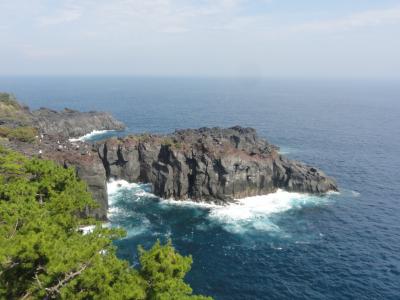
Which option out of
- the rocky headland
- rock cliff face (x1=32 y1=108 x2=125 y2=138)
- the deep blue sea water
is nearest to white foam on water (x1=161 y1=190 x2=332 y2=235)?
the deep blue sea water

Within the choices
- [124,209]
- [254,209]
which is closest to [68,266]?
[124,209]

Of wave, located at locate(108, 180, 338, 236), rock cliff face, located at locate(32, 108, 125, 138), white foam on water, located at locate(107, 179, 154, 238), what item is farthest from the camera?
rock cliff face, located at locate(32, 108, 125, 138)

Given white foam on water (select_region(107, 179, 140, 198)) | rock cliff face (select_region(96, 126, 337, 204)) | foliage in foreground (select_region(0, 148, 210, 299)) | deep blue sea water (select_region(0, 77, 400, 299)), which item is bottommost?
deep blue sea water (select_region(0, 77, 400, 299))

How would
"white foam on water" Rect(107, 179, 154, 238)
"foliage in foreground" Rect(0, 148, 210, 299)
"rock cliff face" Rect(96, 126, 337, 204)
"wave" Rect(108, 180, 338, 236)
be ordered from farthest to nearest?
1. "rock cliff face" Rect(96, 126, 337, 204)
2. "wave" Rect(108, 180, 338, 236)
3. "white foam on water" Rect(107, 179, 154, 238)
4. "foliage in foreground" Rect(0, 148, 210, 299)

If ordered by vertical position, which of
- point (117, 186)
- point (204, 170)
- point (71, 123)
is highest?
point (71, 123)

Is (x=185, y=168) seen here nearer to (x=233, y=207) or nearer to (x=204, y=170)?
(x=204, y=170)

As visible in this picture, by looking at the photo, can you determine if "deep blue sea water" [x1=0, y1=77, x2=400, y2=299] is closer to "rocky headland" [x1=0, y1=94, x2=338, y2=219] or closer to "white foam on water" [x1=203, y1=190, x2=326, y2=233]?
"white foam on water" [x1=203, y1=190, x2=326, y2=233]

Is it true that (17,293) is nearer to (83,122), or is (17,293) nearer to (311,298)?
(311,298)

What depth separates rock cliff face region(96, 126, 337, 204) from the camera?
325 feet

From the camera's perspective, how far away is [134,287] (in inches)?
1214

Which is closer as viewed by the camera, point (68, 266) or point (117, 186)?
point (68, 266)

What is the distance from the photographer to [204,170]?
3905 inches

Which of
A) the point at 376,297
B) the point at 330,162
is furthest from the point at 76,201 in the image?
the point at 330,162

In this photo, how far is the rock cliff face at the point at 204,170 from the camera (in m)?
99.1
